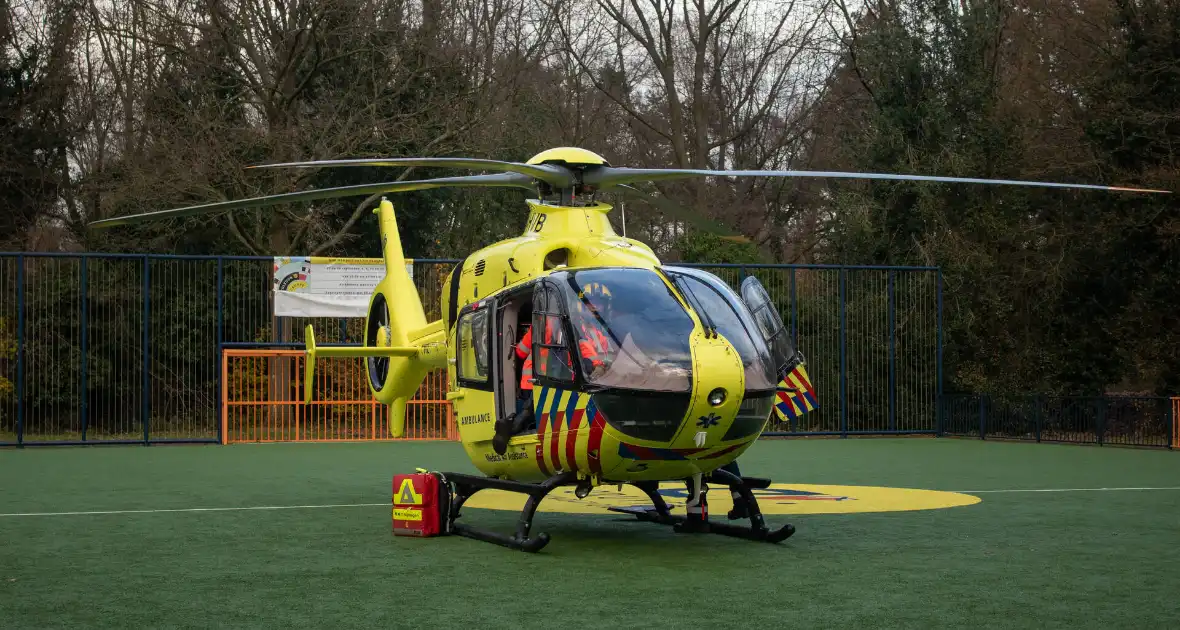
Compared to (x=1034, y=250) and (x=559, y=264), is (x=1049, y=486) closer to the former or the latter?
(x=559, y=264)

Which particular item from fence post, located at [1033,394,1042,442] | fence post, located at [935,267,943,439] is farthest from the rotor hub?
fence post, located at [935,267,943,439]

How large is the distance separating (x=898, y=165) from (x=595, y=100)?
11.8 metres

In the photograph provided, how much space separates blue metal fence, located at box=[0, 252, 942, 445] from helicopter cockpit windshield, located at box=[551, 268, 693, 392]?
16515 mm

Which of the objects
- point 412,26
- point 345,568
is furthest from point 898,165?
point 345,568

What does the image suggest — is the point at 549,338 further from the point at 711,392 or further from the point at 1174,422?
the point at 1174,422

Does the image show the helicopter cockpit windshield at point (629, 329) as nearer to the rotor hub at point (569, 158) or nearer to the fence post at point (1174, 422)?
the rotor hub at point (569, 158)

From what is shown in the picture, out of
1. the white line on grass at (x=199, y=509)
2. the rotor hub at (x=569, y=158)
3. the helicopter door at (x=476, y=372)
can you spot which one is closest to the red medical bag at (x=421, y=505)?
the helicopter door at (x=476, y=372)

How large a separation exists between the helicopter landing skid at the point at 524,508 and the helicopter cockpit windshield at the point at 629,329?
1.02 meters

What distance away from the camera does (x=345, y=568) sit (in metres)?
8.68

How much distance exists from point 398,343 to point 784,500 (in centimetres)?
444

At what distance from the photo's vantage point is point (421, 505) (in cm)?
1041

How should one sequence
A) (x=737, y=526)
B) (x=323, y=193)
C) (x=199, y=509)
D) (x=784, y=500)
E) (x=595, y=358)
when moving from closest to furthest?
(x=595, y=358)
(x=737, y=526)
(x=323, y=193)
(x=199, y=509)
(x=784, y=500)

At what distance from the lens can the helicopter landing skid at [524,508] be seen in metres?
9.47

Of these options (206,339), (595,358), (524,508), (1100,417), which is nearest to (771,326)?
(595,358)
